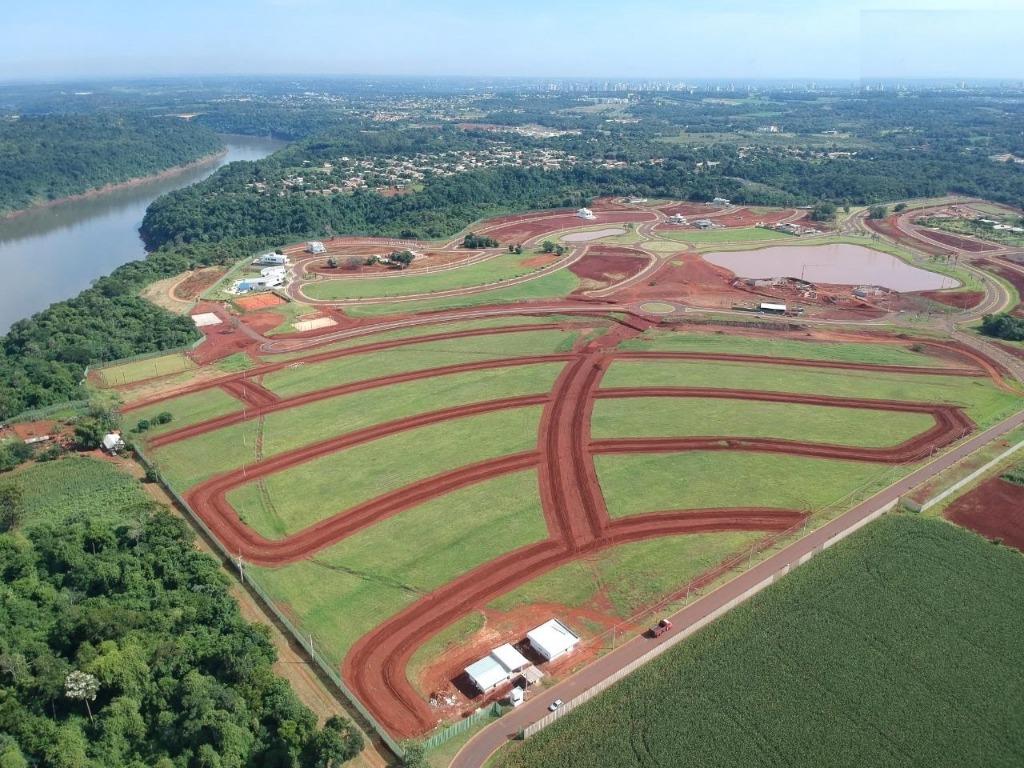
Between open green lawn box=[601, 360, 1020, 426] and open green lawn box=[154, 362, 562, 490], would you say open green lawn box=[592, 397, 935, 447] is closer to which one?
open green lawn box=[601, 360, 1020, 426]

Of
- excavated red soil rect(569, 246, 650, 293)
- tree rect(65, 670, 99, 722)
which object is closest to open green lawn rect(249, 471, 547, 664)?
tree rect(65, 670, 99, 722)

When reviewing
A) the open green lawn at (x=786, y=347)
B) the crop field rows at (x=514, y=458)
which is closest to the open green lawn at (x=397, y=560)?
the crop field rows at (x=514, y=458)

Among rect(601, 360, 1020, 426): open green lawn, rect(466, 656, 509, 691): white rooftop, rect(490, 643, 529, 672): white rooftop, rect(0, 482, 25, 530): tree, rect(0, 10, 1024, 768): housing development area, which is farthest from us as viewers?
rect(601, 360, 1020, 426): open green lawn

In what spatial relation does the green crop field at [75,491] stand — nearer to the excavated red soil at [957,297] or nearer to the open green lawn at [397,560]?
the open green lawn at [397,560]

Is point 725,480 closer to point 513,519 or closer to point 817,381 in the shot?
point 513,519

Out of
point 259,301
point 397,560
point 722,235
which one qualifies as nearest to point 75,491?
point 397,560

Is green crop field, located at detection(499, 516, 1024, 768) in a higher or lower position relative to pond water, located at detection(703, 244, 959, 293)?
higher

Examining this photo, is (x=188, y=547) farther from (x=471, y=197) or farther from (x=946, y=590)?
(x=471, y=197)
